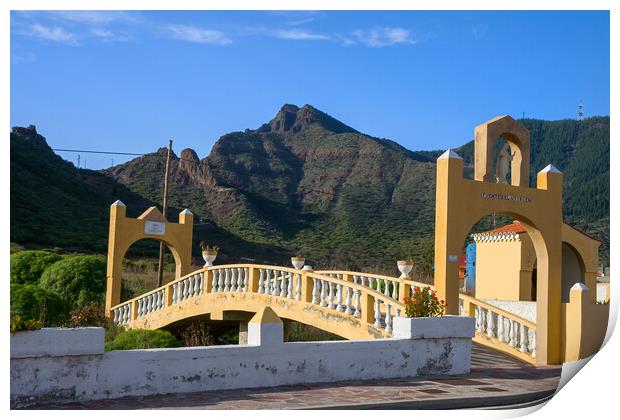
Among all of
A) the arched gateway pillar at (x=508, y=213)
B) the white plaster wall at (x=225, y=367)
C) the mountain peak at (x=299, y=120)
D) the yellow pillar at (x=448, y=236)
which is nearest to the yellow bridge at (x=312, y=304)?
the arched gateway pillar at (x=508, y=213)

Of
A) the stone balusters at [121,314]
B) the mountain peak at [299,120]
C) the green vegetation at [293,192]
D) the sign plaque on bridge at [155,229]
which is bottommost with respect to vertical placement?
the stone balusters at [121,314]

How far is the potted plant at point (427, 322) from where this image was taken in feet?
36.0

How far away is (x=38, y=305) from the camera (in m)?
16.7

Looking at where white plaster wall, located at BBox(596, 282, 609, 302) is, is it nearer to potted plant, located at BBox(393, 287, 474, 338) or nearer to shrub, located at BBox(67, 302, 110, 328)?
potted plant, located at BBox(393, 287, 474, 338)

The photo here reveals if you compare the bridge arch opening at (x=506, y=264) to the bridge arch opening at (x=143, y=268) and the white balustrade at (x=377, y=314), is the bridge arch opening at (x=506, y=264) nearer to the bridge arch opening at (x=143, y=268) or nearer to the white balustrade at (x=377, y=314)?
the white balustrade at (x=377, y=314)

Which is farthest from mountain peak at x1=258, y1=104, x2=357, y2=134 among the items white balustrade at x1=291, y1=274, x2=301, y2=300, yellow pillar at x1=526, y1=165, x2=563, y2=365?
yellow pillar at x1=526, y1=165, x2=563, y2=365

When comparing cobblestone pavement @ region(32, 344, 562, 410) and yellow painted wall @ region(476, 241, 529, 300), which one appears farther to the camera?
yellow painted wall @ region(476, 241, 529, 300)

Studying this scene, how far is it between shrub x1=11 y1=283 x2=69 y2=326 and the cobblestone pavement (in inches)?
334

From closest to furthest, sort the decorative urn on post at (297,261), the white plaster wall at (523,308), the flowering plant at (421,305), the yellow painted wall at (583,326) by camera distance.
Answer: the flowering plant at (421,305), the yellow painted wall at (583,326), the decorative urn on post at (297,261), the white plaster wall at (523,308)

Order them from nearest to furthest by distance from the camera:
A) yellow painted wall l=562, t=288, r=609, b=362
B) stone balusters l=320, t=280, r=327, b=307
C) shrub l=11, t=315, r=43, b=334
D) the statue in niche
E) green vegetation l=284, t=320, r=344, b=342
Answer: shrub l=11, t=315, r=43, b=334 → yellow painted wall l=562, t=288, r=609, b=362 → the statue in niche → stone balusters l=320, t=280, r=327, b=307 → green vegetation l=284, t=320, r=344, b=342

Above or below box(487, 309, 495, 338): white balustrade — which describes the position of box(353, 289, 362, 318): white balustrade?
above

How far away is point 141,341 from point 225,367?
18.4 ft

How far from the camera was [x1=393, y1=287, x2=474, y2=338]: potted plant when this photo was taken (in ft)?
36.0

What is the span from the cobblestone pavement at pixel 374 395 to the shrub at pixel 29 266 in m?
15.3
